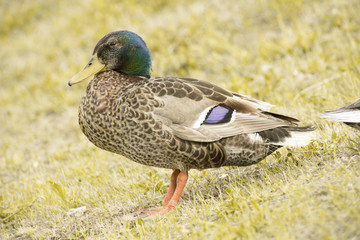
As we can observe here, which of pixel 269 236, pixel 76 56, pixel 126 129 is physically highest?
pixel 76 56

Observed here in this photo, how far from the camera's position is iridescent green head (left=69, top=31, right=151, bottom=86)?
11.2 feet

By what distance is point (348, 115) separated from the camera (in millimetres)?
2857

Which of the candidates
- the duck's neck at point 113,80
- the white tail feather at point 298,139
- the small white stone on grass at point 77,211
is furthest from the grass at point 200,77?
the duck's neck at point 113,80

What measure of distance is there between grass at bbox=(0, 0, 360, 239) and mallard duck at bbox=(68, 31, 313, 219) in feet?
0.70

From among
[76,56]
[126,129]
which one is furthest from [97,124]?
[76,56]

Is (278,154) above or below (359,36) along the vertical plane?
below

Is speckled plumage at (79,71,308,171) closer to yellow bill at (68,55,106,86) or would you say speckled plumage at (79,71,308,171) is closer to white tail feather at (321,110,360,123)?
yellow bill at (68,55,106,86)

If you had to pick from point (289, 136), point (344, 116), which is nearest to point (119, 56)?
point (289, 136)

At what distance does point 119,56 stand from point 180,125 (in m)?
0.83

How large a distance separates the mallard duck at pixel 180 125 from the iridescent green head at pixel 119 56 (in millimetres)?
177

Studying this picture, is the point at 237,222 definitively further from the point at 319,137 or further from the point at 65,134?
the point at 65,134

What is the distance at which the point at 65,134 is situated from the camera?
5996 millimetres

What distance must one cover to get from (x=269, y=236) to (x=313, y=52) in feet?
12.0

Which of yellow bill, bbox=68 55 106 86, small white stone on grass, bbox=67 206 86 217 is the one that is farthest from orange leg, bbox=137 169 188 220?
yellow bill, bbox=68 55 106 86
